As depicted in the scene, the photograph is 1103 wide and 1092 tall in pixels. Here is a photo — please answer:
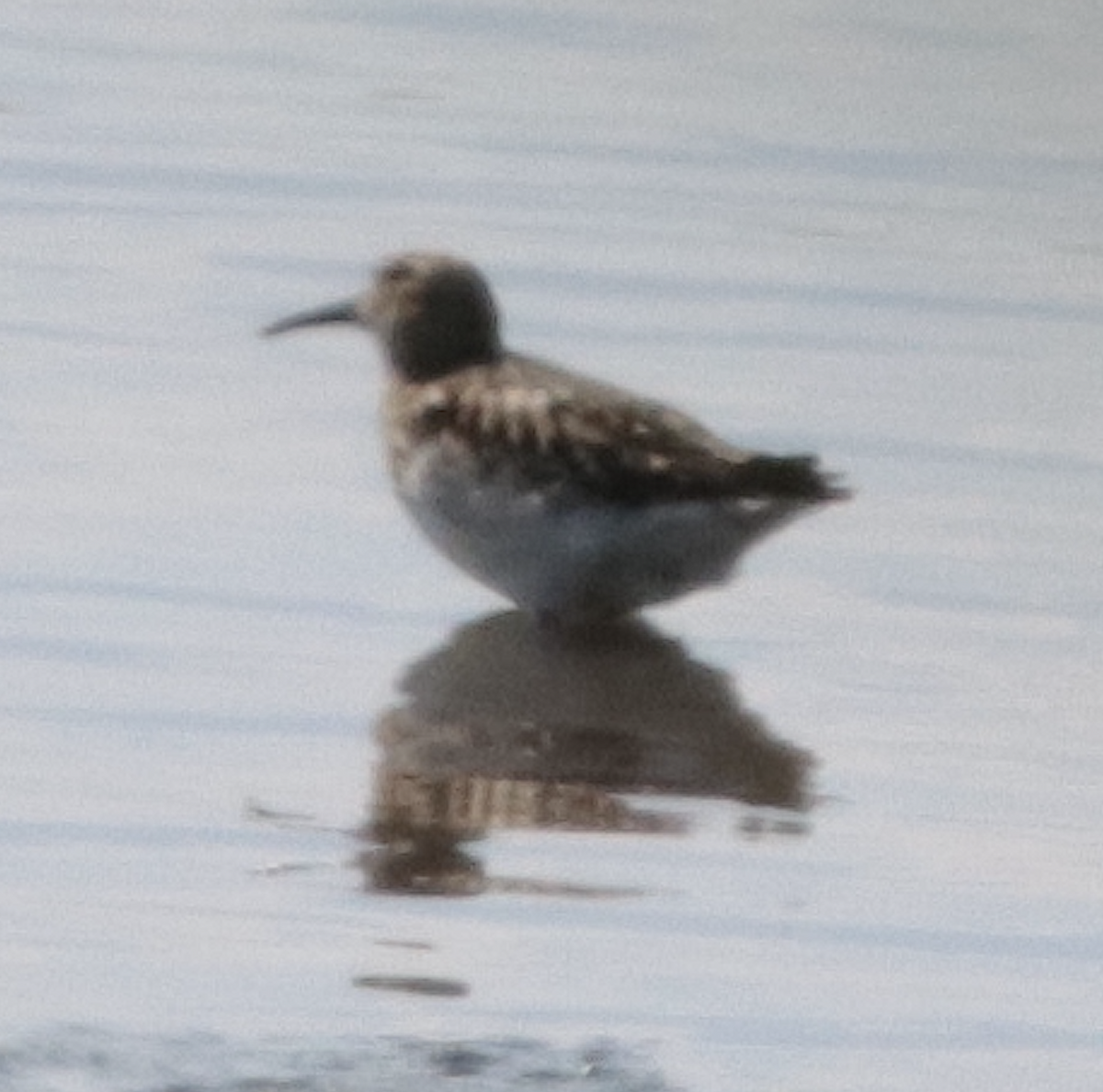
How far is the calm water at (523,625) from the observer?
655cm

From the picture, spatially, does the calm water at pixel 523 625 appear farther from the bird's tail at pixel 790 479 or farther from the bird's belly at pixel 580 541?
the bird's tail at pixel 790 479

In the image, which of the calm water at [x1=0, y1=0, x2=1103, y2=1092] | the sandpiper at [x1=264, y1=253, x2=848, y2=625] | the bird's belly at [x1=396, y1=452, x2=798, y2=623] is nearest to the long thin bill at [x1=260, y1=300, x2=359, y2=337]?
the calm water at [x1=0, y1=0, x2=1103, y2=1092]

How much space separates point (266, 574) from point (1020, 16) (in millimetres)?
7733

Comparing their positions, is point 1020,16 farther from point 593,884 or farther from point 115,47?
point 593,884

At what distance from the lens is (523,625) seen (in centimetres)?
950

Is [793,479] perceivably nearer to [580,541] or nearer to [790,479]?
[790,479]

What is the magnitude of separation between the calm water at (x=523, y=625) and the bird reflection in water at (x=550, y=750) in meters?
0.02

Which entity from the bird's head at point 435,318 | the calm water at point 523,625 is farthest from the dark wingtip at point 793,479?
the bird's head at point 435,318

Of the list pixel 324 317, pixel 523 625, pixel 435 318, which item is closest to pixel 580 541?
pixel 523 625

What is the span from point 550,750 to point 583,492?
104 cm

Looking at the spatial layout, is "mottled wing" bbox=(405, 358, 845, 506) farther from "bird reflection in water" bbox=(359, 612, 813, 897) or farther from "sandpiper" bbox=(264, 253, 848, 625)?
"bird reflection in water" bbox=(359, 612, 813, 897)

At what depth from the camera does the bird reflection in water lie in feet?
24.7

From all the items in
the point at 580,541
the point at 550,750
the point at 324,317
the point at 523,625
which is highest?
the point at 324,317

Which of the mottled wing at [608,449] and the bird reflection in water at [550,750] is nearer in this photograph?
the bird reflection in water at [550,750]
